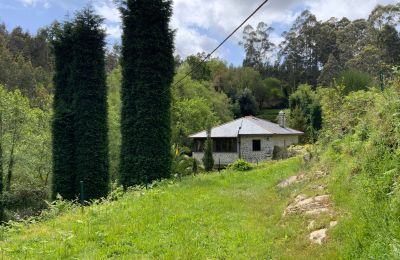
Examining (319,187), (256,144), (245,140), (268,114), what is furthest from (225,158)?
(268,114)

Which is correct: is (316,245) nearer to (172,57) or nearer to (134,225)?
(134,225)

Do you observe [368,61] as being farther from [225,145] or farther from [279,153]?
[225,145]

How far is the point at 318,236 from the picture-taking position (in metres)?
5.62

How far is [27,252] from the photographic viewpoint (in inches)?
242

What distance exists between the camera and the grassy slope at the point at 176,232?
5.79 m

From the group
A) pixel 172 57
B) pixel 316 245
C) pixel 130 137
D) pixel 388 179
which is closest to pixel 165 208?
pixel 316 245

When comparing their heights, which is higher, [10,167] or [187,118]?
[187,118]

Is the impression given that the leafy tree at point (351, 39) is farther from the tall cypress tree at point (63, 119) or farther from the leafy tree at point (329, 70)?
the tall cypress tree at point (63, 119)

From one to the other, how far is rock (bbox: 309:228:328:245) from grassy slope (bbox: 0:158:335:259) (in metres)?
0.11

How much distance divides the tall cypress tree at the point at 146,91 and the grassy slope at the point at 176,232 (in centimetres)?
635

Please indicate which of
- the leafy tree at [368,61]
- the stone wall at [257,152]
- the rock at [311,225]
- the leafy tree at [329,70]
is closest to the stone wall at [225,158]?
the stone wall at [257,152]

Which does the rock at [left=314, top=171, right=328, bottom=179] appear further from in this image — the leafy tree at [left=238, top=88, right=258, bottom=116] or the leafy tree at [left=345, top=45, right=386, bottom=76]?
the leafy tree at [left=238, top=88, right=258, bottom=116]

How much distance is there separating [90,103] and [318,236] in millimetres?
15457

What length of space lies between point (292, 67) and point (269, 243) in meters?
59.4
